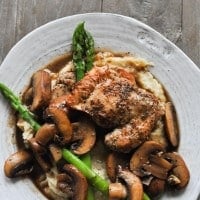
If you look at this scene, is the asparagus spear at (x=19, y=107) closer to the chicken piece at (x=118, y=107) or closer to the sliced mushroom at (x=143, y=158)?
the chicken piece at (x=118, y=107)

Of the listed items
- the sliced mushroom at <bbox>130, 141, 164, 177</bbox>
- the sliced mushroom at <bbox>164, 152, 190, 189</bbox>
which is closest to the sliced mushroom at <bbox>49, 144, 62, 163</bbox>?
the sliced mushroom at <bbox>130, 141, 164, 177</bbox>

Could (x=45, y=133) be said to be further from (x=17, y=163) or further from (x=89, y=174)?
(x=89, y=174)

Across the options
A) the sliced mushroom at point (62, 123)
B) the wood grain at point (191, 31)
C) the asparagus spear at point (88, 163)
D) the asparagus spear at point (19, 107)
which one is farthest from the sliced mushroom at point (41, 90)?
the wood grain at point (191, 31)

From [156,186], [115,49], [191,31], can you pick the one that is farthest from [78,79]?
[191,31]

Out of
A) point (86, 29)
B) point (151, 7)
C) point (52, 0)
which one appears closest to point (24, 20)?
point (52, 0)

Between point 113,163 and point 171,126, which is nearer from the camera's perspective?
point 113,163

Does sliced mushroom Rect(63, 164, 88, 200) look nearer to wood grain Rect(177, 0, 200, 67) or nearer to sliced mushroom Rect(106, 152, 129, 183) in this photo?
sliced mushroom Rect(106, 152, 129, 183)
